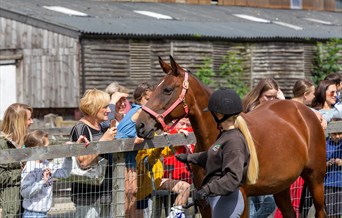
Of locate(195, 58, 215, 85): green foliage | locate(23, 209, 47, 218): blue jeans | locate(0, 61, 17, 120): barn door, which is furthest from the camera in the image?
locate(195, 58, 215, 85): green foliage

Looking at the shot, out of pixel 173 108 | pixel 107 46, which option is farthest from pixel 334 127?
pixel 107 46

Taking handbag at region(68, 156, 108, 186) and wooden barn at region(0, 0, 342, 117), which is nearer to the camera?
handbag at region(68, 156, 108, 186)

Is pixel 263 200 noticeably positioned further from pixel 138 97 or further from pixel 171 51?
pixel 171 51

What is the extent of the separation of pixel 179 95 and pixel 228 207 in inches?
54.9

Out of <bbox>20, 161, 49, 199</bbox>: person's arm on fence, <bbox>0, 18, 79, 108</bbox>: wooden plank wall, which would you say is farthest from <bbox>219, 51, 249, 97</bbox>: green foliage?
<bbox>20, 161, 49, 199</bbox>: person's arm on fence

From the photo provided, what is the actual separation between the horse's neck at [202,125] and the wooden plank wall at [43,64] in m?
20.6

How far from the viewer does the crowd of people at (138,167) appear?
22.7 feet

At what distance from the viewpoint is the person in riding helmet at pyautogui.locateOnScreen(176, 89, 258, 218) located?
6.72 metres

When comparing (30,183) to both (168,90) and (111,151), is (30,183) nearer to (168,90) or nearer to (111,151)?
(111,151)

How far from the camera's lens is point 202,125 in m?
7.99

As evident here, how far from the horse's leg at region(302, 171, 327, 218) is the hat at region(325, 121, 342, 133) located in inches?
31.3

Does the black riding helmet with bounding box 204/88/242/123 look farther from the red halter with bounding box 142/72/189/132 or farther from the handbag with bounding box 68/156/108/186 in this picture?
the handbag with bounding box 68/156/108/186

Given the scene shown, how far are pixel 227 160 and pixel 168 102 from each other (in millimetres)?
1330

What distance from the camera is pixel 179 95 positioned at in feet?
26.1
